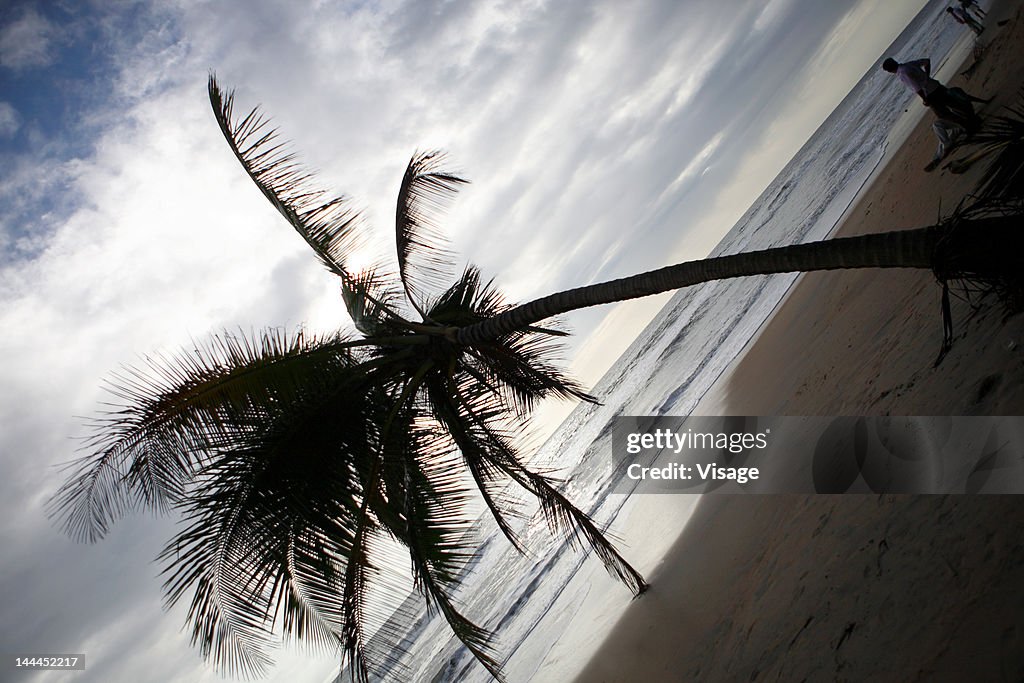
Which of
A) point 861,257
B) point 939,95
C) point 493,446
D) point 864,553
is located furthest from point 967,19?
point 493,446

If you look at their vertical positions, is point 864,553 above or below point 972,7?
below

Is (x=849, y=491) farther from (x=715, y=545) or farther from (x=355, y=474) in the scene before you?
(x=355, y=474)

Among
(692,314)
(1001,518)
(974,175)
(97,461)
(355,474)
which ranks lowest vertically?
(1001,518)

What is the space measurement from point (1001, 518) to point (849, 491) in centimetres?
180

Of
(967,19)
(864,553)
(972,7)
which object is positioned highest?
(972,7)

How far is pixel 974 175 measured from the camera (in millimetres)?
8508

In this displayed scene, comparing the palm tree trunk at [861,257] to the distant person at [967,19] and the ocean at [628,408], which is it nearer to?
the ocean at [628,408]

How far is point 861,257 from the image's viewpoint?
4305mm

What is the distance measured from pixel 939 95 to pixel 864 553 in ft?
22.5

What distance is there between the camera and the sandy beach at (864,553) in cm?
379

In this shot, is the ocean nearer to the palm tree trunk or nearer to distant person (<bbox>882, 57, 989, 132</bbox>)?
distant person (<bbox>882, 57, 989, 132</bbox>)

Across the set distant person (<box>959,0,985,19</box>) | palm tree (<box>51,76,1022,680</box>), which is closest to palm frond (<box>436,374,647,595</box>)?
palm tree (<box>51,76,1022,680</box>)

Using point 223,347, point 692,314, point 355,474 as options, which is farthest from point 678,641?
point 692,314

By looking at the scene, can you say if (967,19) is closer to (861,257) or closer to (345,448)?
(861,257)
